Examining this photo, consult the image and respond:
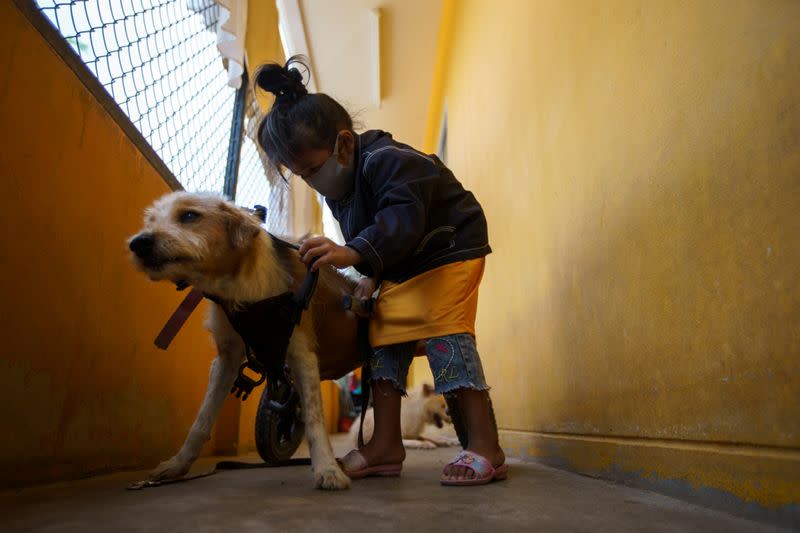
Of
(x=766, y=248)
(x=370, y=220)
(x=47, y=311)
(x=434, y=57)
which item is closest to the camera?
(x=766, y=248)

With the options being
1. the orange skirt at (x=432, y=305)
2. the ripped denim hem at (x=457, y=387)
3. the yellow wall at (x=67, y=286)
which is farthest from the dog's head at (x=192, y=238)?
the ripped denim hem at (x=457, y=387)

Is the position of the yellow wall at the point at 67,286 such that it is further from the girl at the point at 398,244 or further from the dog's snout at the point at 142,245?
the girl at the point at 398,244

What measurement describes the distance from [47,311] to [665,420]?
1.54 meters

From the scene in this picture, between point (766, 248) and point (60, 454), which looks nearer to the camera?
point (766, 248)

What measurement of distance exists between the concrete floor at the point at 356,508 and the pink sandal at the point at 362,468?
0.12 meters

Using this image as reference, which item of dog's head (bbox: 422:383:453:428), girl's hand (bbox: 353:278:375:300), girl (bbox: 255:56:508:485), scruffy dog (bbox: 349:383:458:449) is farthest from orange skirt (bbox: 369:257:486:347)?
dog's head (bbox: 422:383:453:428)

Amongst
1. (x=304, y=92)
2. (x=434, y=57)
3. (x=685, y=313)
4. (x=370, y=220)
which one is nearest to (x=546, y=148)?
(x=370, y=220)

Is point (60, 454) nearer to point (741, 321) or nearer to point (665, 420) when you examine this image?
point (665, 420)

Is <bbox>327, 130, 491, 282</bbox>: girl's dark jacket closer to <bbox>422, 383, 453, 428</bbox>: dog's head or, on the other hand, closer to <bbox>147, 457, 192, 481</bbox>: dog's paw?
<bbox>147, 457, 192, 481</bbox>: dog's paw

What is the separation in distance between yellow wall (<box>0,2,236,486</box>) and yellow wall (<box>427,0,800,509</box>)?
1489 millimetres

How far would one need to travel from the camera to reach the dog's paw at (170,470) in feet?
5.02

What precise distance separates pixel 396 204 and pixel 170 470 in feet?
3.34

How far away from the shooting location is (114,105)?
5.90 feet

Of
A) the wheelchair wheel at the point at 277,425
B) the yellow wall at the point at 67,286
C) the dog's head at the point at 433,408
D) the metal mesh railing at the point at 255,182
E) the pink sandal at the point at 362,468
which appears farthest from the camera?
the dog's head at the point at 433,408
